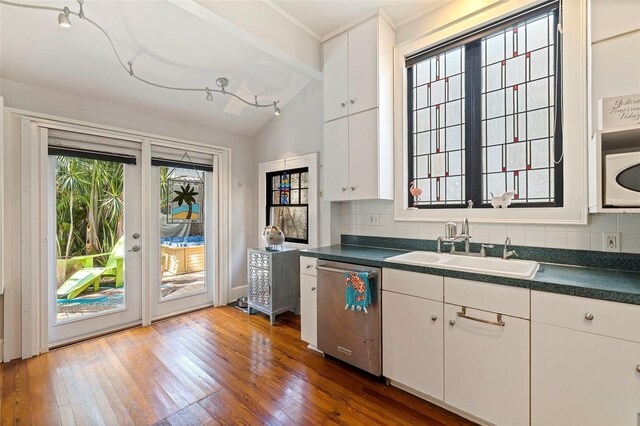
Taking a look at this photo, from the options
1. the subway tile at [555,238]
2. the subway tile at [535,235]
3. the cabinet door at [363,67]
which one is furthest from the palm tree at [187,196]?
the subway tile at [555,238]

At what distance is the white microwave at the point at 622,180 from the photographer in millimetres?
1453

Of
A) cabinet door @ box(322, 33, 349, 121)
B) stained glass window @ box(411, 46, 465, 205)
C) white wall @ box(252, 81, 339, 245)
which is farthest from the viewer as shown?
white wall @ box(252, 81, 339, 245)

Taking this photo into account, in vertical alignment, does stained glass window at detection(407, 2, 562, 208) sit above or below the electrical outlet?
above

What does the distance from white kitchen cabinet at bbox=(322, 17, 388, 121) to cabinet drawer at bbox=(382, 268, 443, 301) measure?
4.75 feet

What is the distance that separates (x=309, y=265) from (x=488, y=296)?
144 cm

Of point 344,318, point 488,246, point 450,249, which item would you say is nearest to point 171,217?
point 344,318

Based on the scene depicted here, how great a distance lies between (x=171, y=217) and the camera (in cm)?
355

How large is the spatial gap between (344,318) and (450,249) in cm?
103

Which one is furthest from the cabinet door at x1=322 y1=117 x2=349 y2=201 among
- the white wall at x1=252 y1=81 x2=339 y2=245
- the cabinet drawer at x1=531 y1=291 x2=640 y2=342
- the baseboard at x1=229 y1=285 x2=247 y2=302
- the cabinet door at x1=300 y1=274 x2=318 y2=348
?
the baseboard at x1=229 y1=285 x2=247 y2=302

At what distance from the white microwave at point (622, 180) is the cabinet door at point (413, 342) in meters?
1.05

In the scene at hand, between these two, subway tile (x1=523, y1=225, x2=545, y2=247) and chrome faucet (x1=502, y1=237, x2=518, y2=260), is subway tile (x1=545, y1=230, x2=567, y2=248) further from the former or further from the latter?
chrome faucet (x1=502, y1=237, x2=518, y2=260)

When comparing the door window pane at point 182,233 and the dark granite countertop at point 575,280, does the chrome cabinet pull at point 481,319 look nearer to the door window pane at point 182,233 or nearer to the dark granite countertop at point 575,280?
the dark granite countertop at point 575,280

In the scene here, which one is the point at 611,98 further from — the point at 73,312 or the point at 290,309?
the point at 73,312

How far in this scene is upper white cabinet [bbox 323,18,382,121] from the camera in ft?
8.33
